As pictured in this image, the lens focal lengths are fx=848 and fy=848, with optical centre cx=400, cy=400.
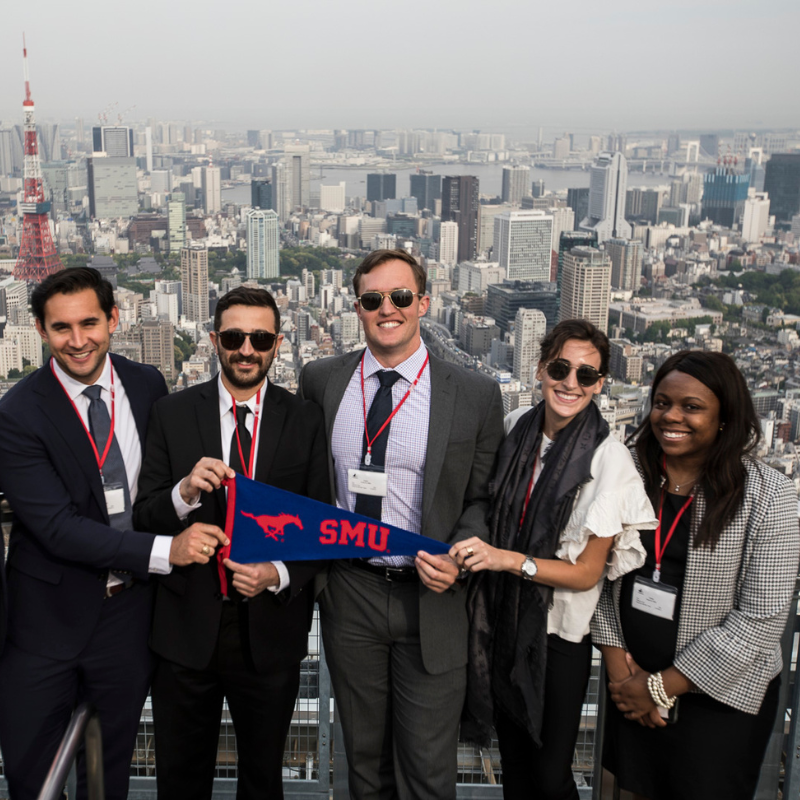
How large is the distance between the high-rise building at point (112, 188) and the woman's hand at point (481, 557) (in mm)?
45319

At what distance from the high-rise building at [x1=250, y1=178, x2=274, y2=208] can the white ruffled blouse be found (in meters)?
49.8

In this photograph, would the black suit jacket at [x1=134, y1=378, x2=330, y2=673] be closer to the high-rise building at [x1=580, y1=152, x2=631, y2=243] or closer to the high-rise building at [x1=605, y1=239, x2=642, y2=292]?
the high-rise building at [x1=605, y1=239, x2=642, y2=292]

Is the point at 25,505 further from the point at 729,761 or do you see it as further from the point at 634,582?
the point at 729,761

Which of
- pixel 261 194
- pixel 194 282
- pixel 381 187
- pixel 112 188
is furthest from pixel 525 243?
pixel 112 188

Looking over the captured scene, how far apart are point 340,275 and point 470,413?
116ft

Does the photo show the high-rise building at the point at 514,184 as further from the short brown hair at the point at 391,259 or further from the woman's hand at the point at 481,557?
the woman's hand at the point at 481,557

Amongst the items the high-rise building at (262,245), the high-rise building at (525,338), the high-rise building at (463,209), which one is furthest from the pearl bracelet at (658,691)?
the high-rise building at (463,209)

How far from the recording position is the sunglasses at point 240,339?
117cm

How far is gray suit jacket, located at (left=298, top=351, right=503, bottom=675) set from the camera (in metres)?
1.18

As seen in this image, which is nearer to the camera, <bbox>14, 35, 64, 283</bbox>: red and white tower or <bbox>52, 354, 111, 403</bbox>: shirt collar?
<bbox>52, 354, 111, 403</bbox>: shirt collar

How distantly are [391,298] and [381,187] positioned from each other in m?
55.3

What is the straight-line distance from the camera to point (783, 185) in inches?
1935

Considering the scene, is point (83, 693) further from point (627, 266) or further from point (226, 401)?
point (627, 266)

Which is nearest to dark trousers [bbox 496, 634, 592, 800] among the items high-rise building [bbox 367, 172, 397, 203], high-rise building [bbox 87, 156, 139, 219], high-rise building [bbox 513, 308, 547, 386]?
high-rise building [bbox 513, 308, 547, 386]
